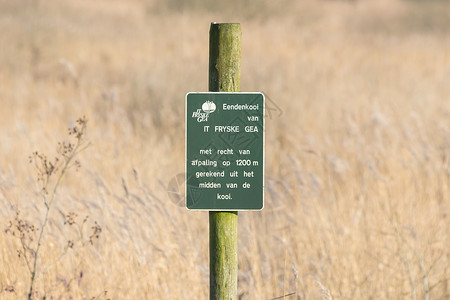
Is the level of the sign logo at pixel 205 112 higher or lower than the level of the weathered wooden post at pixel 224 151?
higher

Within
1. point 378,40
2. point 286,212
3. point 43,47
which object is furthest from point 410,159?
point 378,40

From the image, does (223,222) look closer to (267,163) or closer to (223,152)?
(223,152)

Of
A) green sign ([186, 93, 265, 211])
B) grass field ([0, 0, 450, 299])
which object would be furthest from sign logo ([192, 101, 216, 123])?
grass field ([0, 0, 450, 299])

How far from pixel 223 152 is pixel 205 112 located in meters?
0.15

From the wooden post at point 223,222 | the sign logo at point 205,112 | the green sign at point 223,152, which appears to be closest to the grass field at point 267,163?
the wooden post at point 223,222

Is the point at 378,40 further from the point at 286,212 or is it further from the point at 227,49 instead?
the point at 227,49

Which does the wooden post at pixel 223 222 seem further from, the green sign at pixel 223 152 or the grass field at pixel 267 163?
the grass field at pixel 267 163

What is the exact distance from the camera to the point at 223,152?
2000mm

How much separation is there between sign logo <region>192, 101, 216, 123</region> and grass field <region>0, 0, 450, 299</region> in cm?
65

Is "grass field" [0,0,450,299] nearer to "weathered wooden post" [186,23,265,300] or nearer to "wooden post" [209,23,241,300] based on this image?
"wooden post" [209,23,241,300]

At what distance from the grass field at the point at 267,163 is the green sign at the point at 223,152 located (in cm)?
39

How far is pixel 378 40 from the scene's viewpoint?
531 inches

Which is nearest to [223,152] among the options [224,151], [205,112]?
[224,151]

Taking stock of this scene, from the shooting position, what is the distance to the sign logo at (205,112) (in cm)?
201
